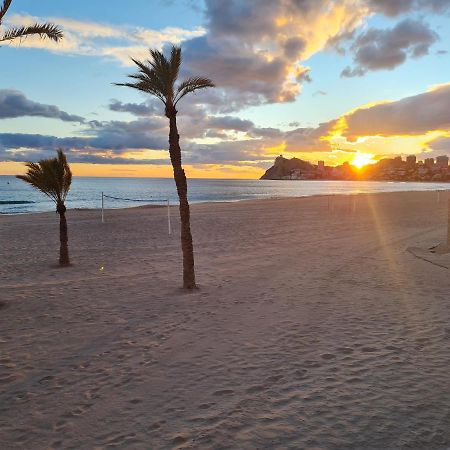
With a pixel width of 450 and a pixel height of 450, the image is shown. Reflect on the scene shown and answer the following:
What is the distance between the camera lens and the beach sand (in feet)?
14.7

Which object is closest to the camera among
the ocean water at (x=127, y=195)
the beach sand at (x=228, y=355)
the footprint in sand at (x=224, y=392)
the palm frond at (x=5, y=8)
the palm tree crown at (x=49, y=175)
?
the beach sand at (x=228, y=355)

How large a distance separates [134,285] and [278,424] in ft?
23.7

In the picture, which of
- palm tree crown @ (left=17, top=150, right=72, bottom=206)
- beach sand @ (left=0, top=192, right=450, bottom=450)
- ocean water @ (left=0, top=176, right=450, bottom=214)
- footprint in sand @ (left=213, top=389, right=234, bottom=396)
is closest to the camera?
beach sand @ (left=0, top=192, right=450, bottom=450)

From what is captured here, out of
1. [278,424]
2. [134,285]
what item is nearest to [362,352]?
[278,424]

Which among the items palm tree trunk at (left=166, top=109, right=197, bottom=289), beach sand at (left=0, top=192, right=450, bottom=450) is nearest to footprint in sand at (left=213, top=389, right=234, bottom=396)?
beach sand at (left=0, top=192, right=450, bottom=450)

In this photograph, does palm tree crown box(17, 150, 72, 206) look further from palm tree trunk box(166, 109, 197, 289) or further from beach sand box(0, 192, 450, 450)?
palm tree trunk box(166, 109, 197, 289)

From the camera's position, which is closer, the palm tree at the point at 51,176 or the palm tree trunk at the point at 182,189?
the palm tree trunk at the point at 182,189

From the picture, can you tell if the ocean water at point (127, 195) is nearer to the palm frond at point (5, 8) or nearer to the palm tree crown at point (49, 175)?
the palm tree crown at point (49, 175)

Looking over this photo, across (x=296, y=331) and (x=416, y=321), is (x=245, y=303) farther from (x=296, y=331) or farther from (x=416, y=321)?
(x=416, y=321)

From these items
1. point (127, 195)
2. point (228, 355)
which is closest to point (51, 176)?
point (228, 355)

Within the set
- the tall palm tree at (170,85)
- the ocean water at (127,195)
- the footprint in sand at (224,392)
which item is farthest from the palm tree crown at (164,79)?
the ocean water at (127,195)

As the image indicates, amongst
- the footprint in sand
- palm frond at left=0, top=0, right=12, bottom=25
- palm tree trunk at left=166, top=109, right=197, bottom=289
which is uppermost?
palm frond at left=0, top=0, right=12, bottom=25

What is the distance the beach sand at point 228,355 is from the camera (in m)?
4.48

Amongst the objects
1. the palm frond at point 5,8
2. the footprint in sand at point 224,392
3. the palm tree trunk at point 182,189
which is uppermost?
the palm frond at point 5,8
